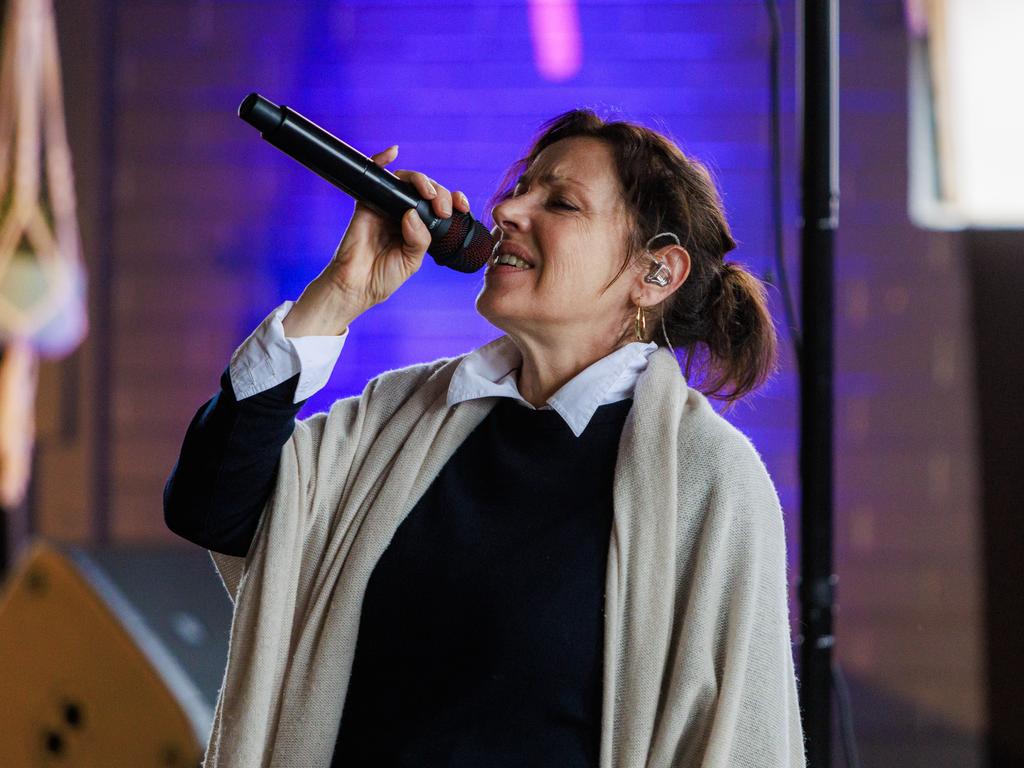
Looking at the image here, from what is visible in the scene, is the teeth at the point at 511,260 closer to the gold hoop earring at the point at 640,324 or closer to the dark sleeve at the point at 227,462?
the gold hoop earring at the point at 640,324

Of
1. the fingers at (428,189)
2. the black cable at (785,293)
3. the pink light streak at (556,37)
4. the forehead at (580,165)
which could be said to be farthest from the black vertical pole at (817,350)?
the pink light streak at (556,37)

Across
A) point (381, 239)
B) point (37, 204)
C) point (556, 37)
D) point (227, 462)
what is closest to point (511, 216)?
point (381, 239)

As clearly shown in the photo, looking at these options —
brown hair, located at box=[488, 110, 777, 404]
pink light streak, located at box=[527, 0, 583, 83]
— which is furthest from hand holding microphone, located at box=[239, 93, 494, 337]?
pink light streak, located at box=[527, 0, 583, 83]

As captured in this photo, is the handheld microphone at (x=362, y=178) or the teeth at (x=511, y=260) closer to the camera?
the handheld microphone at (x=362, y=178)

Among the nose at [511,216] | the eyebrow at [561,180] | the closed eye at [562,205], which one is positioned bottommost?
the nose at [511,216]

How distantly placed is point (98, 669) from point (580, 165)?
1.20 metres

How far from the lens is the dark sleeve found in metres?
1.21

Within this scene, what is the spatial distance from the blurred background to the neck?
1503mm

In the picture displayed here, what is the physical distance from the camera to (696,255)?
1419mm

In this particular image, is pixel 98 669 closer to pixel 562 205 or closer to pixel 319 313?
pixel 319 313

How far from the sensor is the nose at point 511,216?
4.30 ft

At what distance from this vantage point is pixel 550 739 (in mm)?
1168

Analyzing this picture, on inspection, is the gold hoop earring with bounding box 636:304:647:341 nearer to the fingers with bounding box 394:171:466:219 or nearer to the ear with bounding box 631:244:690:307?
the ear with bounding box 631:244:690:307

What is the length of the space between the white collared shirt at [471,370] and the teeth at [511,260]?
0.45 feet
